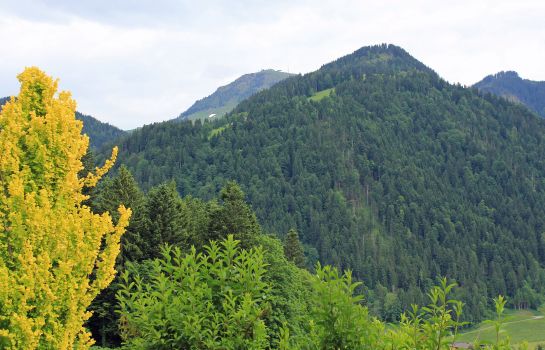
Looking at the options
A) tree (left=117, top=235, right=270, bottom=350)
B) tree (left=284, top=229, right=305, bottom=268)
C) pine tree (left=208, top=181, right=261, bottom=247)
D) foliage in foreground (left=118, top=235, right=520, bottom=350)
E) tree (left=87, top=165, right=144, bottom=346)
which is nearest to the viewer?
foliage in foreground (left=118, top=235, right=520, bottom=350)

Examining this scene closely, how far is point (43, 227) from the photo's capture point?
459 inches

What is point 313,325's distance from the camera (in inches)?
355

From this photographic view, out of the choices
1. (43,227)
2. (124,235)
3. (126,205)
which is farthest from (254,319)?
(124,235)

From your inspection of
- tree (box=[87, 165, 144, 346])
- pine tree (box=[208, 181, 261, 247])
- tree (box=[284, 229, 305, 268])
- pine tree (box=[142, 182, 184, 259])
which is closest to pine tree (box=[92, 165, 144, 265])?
tree (box=[87, 165, 144, 346])

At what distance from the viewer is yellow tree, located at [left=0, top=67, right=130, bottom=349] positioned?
11188 mm

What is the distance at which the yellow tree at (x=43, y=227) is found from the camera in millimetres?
11188

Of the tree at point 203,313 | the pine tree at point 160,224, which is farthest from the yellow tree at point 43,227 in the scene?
the pine tree at point 160,224

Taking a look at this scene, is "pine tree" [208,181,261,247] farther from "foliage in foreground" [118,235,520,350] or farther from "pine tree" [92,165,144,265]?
"foliage in foreground" [118,235,520,350]

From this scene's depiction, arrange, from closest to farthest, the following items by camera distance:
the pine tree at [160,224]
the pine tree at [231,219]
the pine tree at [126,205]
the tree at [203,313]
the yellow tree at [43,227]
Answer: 1. the tree at [203,313]
2. the yellow tree at [43,227]
3. the pine tree at [126,205]
4. the pine tree at [160,224]
5. the pine tree at [231,219]

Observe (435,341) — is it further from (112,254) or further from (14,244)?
(14,244)

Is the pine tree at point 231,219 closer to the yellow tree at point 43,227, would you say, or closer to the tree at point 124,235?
the tree at point 124,235

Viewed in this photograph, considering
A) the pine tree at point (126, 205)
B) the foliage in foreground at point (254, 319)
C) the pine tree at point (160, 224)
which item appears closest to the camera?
the foliage in foreground at point (254, 319)

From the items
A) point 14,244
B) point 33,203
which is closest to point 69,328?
point 14,244

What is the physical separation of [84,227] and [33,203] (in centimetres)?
150
